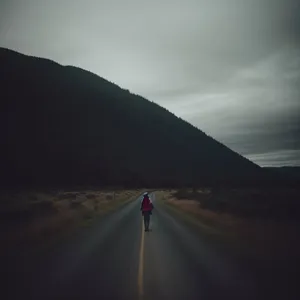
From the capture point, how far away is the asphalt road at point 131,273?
7375 millimetres

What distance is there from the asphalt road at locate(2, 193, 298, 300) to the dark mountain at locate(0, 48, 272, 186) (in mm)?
75772

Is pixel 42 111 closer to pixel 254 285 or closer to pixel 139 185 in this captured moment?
pixel 139 185

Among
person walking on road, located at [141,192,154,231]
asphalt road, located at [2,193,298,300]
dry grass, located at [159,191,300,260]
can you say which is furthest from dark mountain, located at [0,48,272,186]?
asphalt road, located at [2,193,298,300]

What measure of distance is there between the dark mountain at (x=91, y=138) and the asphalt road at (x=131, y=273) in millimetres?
75772

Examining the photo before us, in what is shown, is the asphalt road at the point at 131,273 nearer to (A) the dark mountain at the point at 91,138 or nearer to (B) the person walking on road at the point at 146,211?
(B) the person walking on road at the point at 146,211

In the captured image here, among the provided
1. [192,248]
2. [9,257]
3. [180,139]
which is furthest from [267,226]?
[180,139]

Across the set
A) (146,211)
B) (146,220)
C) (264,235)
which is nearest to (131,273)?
(264,235)

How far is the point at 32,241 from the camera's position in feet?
50.6

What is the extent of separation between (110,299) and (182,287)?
1.59 meters

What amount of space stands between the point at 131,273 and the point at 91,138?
110 m

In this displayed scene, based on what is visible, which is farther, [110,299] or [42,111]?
[42,111]

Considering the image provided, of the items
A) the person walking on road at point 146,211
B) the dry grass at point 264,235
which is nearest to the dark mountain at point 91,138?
the person walking on road at point 146,211

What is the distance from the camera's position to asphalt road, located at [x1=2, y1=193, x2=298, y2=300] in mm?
7375

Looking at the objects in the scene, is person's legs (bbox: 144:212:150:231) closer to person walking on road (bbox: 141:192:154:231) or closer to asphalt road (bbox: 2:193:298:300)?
person walking on road (bbox: 141:192:154:231)
